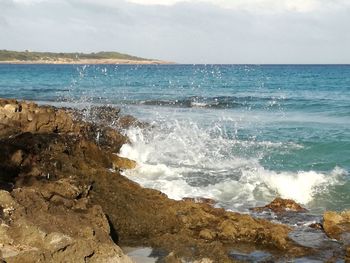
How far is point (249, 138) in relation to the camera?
24391 mm

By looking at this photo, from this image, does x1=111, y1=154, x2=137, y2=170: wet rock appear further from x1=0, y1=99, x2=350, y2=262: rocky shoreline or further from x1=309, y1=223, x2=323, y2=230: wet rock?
x1=309, y1=223, x2=323, y2=230: wet rock

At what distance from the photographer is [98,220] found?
25.8 ft

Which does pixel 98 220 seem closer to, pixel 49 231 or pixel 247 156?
pixel 49 231

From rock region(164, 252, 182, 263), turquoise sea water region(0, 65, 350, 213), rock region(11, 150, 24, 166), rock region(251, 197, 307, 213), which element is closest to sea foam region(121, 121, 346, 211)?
turquoise sea water region(0, 65, 350, 213)

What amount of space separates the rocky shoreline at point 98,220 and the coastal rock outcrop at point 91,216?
0.5 inches

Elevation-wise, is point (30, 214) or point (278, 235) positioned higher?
point (30, 214)

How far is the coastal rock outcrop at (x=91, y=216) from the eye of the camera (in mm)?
6613

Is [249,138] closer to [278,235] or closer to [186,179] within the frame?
[186,179]

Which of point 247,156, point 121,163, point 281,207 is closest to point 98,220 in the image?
point 281,207

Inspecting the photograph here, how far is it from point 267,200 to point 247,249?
16.8 ft

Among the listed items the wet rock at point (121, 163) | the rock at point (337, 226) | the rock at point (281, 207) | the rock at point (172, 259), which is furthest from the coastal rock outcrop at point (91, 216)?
the wet rock at point (121, 163)

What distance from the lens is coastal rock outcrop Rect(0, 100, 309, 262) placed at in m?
6.61

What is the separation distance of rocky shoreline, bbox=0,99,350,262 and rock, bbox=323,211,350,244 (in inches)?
0.7

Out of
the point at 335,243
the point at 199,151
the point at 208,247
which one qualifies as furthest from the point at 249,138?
the point at 208,247
